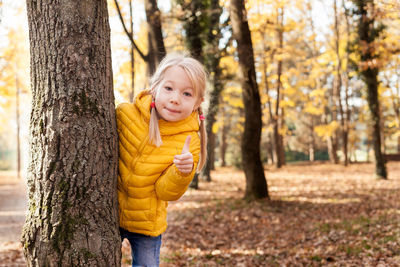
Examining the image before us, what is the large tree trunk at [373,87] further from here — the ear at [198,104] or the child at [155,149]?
the child at [155,149]

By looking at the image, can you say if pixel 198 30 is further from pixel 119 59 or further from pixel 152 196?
pixel 152 196

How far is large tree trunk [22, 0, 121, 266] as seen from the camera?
1909 mm

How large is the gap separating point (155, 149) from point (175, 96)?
1.32ft

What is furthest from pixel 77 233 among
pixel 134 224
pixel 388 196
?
pixel 388 196

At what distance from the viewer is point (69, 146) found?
1955mm

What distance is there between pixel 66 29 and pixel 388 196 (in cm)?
991

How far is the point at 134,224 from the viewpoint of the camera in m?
2.21

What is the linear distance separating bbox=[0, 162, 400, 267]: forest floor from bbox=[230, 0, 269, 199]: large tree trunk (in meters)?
0.51

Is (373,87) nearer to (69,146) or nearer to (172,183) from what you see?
(172,183)

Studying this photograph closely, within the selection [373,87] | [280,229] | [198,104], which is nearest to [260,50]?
[373,87]

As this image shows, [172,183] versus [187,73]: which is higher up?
[187,73]

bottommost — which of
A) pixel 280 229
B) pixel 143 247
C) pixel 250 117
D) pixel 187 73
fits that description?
pixel 280 229

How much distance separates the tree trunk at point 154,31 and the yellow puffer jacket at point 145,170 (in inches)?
277

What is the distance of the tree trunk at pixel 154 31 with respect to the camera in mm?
9125
